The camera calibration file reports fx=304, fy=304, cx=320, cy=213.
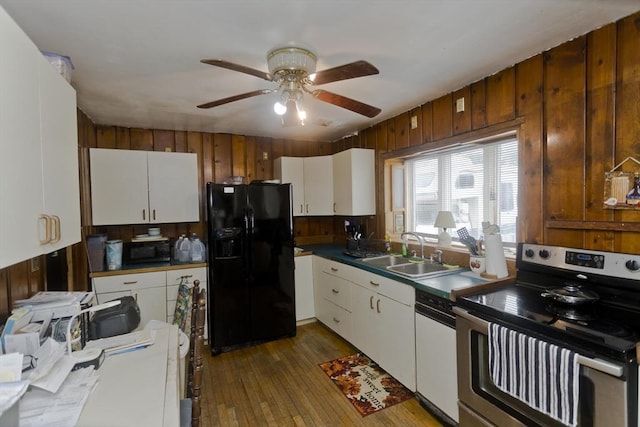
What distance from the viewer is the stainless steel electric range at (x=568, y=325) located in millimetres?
1108

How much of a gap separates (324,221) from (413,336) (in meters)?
2.31

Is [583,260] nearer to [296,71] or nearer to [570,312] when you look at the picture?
[570,312]

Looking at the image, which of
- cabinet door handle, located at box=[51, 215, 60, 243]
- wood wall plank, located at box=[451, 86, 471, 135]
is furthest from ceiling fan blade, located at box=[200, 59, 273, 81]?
wood wall plank, located at box=[451, 86, 471, 135]

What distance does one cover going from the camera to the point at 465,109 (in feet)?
7.64

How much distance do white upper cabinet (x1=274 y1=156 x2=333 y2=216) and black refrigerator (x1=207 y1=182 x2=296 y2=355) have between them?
2.21ft

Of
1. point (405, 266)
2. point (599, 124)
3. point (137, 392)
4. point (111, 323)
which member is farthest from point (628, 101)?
point (111, 323)

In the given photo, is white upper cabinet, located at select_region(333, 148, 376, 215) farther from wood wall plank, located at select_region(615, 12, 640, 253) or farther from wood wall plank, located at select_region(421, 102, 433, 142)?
wood wall plank, located at select_region(615, 12, 640, 253)

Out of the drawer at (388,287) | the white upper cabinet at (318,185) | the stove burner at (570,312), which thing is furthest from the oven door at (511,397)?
the white upper cabinet at (318,185)

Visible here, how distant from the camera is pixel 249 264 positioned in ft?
9.91

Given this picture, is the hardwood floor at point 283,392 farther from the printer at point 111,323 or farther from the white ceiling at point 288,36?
the white ceiling at point 288,36

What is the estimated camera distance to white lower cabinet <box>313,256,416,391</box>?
86.8 inches

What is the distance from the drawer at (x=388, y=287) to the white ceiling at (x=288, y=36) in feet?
4.90

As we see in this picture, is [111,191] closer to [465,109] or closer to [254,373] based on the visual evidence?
[254,373]

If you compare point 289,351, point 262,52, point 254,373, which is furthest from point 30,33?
point 289,351
